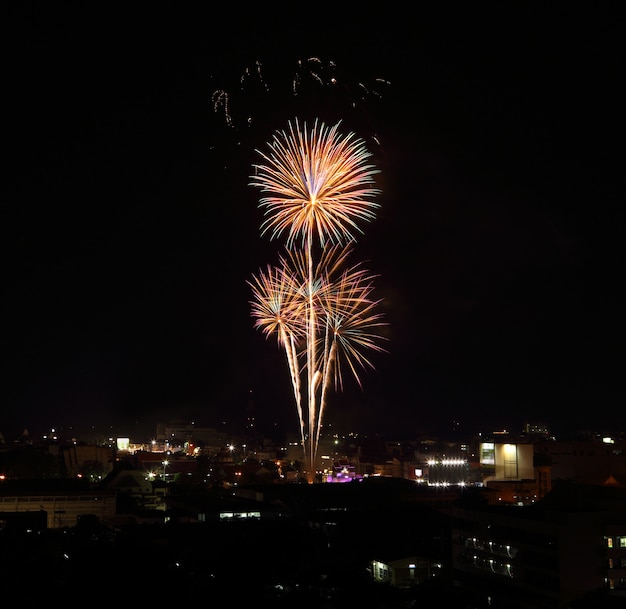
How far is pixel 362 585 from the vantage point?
24.5ft

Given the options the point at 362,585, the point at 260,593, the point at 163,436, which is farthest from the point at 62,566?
the point at 163,436

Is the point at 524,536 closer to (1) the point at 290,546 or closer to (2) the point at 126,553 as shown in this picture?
(1) the point at 290,546

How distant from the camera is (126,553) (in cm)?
816

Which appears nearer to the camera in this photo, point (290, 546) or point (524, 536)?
point (290, 546)

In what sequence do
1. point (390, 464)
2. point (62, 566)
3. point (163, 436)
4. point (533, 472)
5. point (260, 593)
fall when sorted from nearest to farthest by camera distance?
point (260, 593)
point (62, 566)
point (533, 472)
point (390, 464)
point (163, 436)

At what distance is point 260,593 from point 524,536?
5.60 meters

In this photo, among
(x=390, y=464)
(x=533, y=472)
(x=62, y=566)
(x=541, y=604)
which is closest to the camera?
(x=62, y=566)

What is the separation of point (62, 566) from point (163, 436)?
Answer: 62050mm

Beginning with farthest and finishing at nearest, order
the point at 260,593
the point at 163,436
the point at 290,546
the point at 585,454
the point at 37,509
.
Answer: the point at 163,436 → the point at 585,454 → the point at 37,509 → the point at 290,546 → the point at 260,593

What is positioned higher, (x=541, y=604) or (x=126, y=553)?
(x=126, y=553)

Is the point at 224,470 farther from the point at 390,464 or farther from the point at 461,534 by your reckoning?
the point at 461,534

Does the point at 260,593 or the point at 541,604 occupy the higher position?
the point at 260,593

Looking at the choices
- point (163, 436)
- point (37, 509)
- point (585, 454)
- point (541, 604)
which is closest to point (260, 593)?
point (541, 604)

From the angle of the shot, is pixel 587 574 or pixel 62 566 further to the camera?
pixel 587 574
